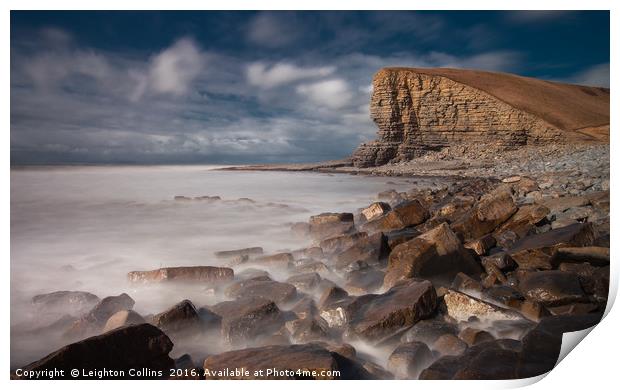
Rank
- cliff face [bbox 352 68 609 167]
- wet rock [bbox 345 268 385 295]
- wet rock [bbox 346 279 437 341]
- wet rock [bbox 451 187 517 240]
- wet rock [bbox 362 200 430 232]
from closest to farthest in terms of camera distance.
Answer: wet rock [bbox 346 279 437 341] → wet rock [bbox 345 268 385 295] → wet rock [bbox 451 187 517 240] → wet rock [bbox 362 200 430 232] → cliff face [bbox 352 68 609 167]

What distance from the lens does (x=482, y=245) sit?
11.6ft

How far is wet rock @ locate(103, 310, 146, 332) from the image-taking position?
7.92 feet

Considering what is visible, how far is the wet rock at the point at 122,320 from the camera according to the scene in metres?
2.41

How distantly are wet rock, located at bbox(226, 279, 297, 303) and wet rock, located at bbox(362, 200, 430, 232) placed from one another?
2054 millimetres

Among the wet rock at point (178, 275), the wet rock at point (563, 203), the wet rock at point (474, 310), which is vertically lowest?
the wet rock at point (474, 310)

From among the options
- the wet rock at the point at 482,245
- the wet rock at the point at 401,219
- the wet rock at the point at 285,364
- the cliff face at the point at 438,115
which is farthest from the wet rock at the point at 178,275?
the cliff face at the point at 438,115

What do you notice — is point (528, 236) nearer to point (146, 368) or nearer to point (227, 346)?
point (227, 346)

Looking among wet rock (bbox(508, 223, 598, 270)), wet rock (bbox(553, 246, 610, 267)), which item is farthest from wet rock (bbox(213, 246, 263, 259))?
wet rock (bbox(553, 246, 610, 267))

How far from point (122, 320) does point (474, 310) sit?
93.8 inches

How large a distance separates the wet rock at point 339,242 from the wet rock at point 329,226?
1.43 feet

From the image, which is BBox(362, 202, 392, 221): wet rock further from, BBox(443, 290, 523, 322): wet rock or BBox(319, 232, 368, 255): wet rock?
BBox(443, 290, 523, 322): wet rock

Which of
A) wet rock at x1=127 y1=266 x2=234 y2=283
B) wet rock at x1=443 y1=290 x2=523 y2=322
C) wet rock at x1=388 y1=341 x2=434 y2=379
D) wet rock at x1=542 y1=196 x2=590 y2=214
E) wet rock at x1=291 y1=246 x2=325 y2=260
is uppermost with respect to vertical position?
wet rock at x1=542 y1=196 x2=590 y2=214

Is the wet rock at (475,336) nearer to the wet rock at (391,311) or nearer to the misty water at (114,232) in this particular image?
the wet rock at (391,311)

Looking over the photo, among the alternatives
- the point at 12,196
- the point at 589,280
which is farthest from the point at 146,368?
the point at 589,280
